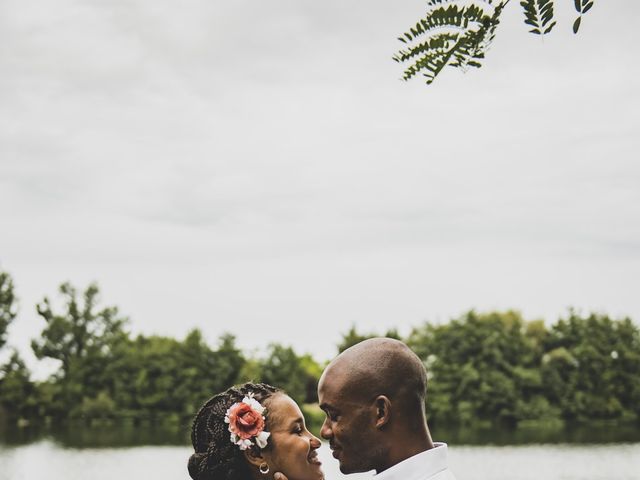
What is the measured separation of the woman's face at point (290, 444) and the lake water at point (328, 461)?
23180 millimetres

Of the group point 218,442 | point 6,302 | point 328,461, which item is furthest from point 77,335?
point 218,442

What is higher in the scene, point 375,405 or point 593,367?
point 593,367

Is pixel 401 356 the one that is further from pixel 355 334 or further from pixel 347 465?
pixel 355 334

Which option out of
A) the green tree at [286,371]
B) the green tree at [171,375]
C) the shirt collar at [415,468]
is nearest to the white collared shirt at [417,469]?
the shirt collar at [415,468]

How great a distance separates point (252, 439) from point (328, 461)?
30.3 metres

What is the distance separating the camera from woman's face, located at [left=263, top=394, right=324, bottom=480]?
155 inches

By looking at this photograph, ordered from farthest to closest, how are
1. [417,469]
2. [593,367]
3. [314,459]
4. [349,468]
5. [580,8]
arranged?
[593,367]
[314,459]
[349,468]
[417,469]
[580,8]

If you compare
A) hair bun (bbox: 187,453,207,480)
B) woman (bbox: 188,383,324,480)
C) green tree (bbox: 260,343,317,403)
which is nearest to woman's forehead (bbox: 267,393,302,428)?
woman (bbox: 188,383,324,480)

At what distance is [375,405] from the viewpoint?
2586 millimetres

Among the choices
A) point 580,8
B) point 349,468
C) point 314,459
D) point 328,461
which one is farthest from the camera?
point 328,461

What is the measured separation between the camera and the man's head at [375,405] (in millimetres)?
2574

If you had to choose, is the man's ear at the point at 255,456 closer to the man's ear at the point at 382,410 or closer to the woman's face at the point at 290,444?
the woman's face at the point at 290,444

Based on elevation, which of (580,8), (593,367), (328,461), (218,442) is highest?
(593,367)

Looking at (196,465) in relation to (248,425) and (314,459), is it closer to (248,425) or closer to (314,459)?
(248,425)
